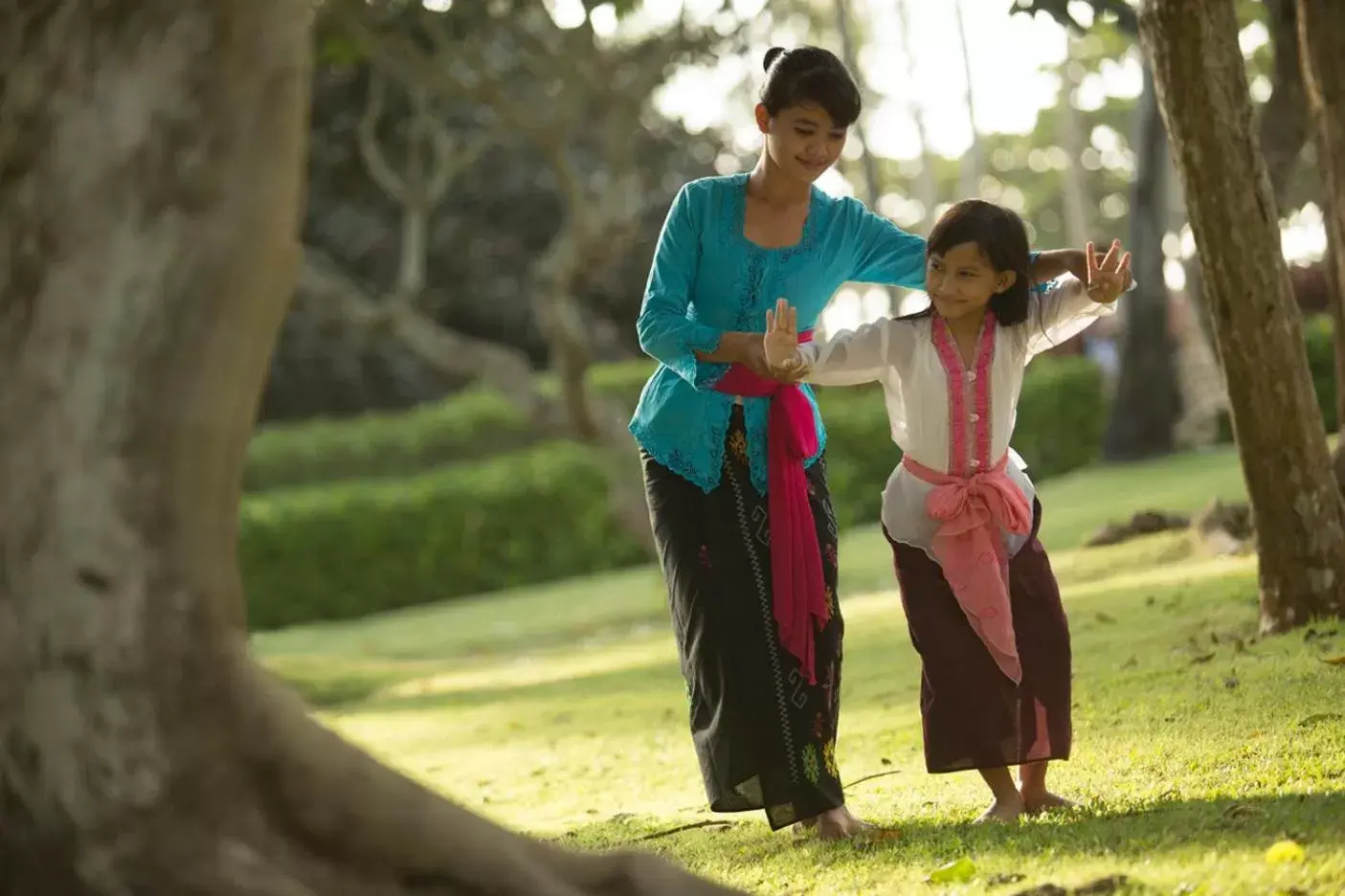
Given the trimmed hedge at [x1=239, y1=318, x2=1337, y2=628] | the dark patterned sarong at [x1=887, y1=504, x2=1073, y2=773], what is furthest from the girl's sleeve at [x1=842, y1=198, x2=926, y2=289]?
the trimmed hedge at [x1=239, y1=318, x2=1337, y2=628]

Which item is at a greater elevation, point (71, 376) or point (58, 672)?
point (71, 376)

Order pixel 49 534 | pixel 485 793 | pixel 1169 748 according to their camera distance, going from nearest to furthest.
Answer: pixel 49 534 → pixel 1169 748 → pixel 485 793

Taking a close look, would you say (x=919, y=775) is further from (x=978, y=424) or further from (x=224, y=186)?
(x=224, y=186)

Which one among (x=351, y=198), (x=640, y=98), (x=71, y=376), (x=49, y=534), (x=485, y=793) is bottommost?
(x=485, y=793)

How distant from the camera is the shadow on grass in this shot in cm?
387

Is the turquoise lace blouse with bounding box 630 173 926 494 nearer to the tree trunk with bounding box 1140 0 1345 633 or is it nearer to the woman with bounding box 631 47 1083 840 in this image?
the woman with bounding box 631 47 1083 840

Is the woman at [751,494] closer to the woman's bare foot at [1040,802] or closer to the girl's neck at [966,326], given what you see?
the girl's neck at [966,326]

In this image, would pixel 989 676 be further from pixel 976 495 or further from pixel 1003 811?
pixel 976 495

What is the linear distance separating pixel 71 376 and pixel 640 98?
1363cm

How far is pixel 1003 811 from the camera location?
454cm

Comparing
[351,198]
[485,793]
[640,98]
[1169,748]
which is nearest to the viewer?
[1169,748]

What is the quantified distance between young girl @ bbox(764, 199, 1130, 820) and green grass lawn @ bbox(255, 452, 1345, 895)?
232 mm

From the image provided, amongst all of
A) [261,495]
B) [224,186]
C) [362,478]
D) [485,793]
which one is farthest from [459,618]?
A: [224,186]

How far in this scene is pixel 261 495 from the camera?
76.7 feet
